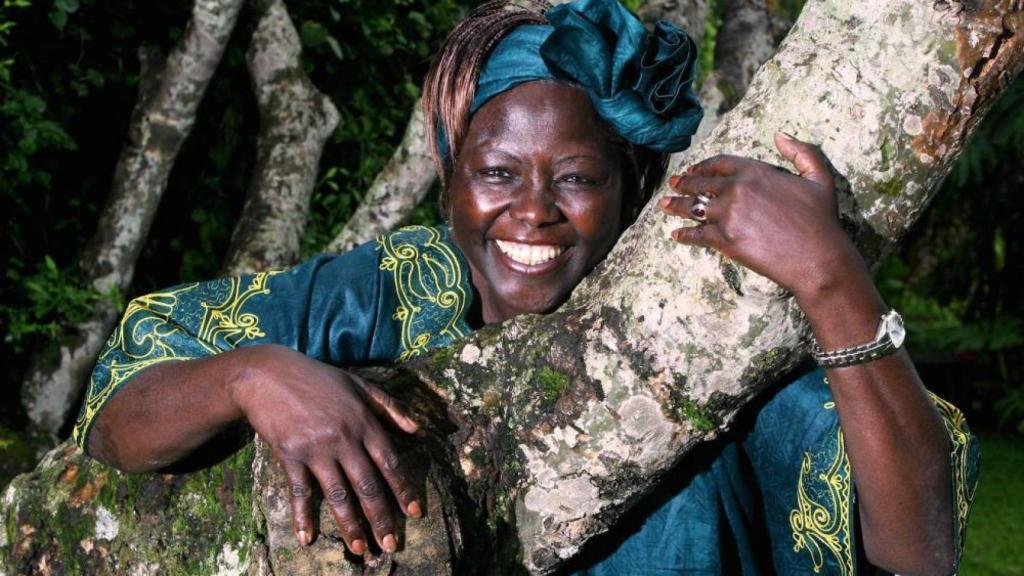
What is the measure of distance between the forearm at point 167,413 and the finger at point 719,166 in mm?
756

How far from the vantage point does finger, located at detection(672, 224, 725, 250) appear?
5.30 feet

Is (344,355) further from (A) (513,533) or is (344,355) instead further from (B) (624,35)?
(B) (624,35)

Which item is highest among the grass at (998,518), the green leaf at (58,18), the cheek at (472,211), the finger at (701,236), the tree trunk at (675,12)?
the tree trunk at (675,12)

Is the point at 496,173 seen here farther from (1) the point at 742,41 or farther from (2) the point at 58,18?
(1) the point at 742,41

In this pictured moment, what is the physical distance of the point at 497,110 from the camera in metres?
2.19

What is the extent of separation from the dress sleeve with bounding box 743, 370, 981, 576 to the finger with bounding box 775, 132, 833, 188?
0.50 m

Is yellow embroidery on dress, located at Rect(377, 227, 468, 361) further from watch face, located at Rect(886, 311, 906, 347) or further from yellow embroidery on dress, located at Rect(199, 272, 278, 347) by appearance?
watch face, located at Rect(886, 311, 906, 347)

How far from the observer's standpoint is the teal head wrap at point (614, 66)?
204 centimetres

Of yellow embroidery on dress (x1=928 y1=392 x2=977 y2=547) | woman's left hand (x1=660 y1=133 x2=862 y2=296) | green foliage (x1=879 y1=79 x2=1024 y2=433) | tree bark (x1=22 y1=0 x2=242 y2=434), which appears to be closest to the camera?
woman's left hand (x1=660 y1=133 x2=862 y2=296)

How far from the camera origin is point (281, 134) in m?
4.41

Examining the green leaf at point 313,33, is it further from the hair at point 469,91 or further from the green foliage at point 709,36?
the green foliage at point 709,36

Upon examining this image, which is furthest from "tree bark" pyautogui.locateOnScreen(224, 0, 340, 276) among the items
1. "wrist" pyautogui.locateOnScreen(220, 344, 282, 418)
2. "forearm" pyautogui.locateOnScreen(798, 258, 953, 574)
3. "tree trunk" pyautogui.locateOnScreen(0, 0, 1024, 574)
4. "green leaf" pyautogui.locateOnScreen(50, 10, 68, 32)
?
"forearm" pyautogui.locateOnScreen(798, 258, 953, 574)

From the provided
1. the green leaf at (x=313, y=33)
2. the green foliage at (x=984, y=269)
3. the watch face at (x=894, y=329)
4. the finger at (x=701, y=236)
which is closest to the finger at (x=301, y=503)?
the finger at (x=701, y=236)

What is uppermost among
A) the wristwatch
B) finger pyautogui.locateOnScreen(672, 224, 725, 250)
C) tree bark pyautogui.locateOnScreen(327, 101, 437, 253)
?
finger pyautogui.locateOnScreen(672, 224, 725, 250)
